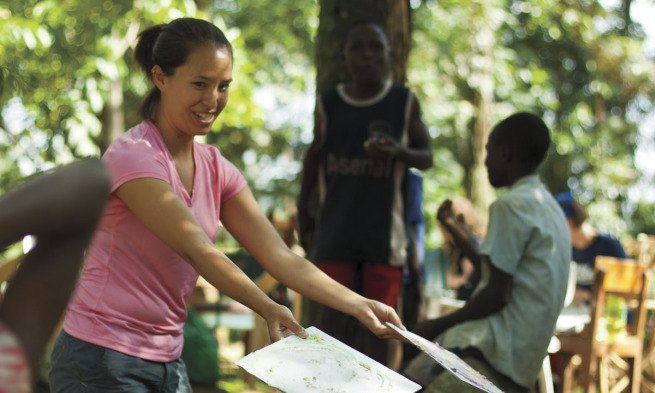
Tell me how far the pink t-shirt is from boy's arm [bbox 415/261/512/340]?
1323 millimetres

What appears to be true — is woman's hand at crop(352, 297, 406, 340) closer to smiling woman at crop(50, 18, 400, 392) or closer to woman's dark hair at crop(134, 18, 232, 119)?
smiling woman at crop(50, 18, 400, 392)

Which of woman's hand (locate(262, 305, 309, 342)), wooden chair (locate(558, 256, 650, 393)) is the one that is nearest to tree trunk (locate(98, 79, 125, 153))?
wooden chair (locate(558, 256, 650, 393))

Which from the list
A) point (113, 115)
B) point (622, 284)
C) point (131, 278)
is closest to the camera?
point (131, 278)

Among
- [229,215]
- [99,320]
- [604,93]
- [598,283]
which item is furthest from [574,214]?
[604,93]

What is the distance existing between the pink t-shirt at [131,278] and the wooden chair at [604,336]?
4.08 meters

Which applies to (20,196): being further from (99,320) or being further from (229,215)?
(229,215)

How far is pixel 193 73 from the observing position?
241cm

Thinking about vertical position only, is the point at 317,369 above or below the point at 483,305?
above

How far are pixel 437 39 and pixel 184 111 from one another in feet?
37.3

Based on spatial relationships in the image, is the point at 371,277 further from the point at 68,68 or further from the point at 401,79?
the point at 68,68

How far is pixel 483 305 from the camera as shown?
3352mm

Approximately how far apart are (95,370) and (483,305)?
170 centimetres

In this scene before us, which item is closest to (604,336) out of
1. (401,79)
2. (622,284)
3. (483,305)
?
(622,284)

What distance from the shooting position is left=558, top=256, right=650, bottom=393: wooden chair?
5.74m
